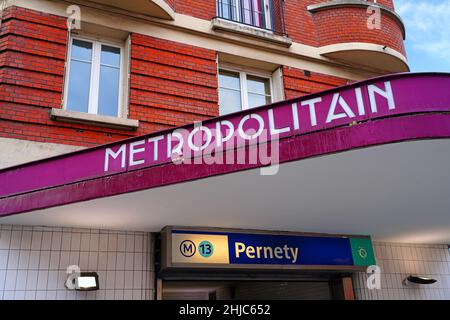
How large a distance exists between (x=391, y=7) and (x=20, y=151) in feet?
28.5

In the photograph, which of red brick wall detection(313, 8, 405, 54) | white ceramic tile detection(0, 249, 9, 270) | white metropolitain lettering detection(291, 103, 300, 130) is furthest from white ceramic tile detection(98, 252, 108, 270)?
red brick wall detection(313, 8, 405, 54)

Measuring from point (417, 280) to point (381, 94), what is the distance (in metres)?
4.61

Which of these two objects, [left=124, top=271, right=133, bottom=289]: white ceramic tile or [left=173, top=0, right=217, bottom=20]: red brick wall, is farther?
[left=173, top=0, right=217, bottom=20]: red brick wall

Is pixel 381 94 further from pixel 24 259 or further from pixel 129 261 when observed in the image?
pixel 24 259

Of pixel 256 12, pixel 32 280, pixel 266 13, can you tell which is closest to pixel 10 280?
pixel 32 280

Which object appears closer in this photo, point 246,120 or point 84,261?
point 246,120

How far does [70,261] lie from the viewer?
5738mm

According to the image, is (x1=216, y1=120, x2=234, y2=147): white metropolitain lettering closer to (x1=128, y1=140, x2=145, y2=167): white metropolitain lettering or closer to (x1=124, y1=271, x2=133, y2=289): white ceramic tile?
(x1=128, y1=140, x2=145, y2=167): white metropolitain lettering

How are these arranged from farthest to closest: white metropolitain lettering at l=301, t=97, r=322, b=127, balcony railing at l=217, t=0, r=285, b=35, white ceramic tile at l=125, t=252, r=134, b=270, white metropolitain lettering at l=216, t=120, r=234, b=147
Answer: balcony railing at l=217, t=0, r=285, b=35 → white ceramic tile at l=125, t=252, r=134, b=270 → white metropolitain lettering at l=216, t=120, r=234, b=147 → white metropolitain lettering at l=301, t=97, r=322, b=127

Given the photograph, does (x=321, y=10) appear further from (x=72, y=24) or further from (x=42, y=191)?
(x=42, y=191)

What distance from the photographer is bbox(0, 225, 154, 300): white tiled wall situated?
18.0 ft

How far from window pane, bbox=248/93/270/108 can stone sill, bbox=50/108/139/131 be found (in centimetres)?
253

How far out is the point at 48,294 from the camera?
5512mm
